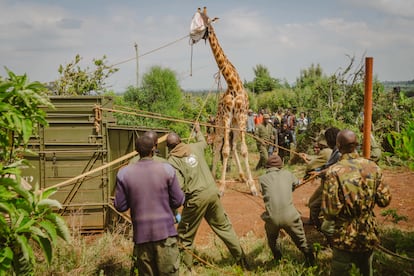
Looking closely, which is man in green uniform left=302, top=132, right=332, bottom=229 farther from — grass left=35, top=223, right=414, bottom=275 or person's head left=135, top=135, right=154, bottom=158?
person's head left=135, top=135, right=154, bottom=158

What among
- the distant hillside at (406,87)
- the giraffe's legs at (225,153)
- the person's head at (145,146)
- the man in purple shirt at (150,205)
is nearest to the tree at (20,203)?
the man in purple shirt at (150,205)

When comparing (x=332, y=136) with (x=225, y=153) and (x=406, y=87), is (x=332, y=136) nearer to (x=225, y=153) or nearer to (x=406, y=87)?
(x=225, y=153)

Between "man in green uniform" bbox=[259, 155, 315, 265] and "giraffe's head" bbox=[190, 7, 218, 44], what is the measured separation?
14.8 feet

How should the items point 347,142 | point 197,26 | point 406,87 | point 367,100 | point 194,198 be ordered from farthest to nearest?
point 406,87 < point 197,26 < point 194,198 < point 367,100 < point 347,142

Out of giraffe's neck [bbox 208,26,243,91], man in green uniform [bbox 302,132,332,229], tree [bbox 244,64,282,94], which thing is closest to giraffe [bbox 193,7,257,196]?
giraffe's neck [bbox 208,26,243,91]

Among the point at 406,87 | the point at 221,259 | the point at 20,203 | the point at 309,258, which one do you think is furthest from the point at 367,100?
the point at 406,87

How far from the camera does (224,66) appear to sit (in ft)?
30.2

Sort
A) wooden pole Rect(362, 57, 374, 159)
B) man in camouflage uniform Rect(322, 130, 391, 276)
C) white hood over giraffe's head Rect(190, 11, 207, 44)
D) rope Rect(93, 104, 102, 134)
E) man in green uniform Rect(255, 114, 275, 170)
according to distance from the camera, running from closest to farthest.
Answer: man in camouflage uniform Rect(322, 130, 391, 276)
wooden pole Rect(362, 57, 374, 159)
rope Rect(93, 104, 102, 134)
white hood over giraffe's head Rect(190, 11, 207, 44)
man in green uniform Rect(255, 114, 275, 170)

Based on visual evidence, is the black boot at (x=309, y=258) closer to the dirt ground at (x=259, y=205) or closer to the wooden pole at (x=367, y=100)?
the wooden pole at (x=367, y=100)

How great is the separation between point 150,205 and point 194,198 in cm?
134

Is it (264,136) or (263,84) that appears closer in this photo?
(264,136)

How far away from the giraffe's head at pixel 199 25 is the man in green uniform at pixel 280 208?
4.52 m

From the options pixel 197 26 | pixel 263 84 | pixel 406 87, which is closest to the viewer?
pixel 197 26

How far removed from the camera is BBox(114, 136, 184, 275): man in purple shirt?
3.86 m
